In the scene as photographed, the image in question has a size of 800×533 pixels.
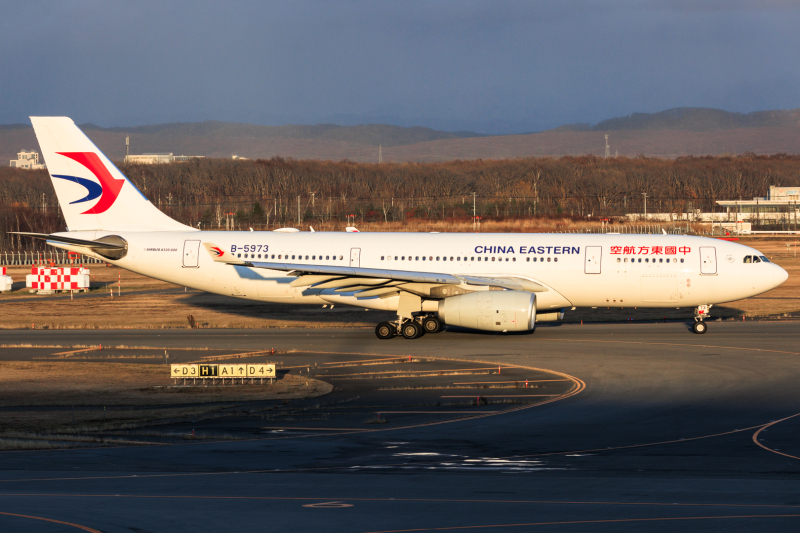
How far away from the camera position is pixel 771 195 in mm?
159500

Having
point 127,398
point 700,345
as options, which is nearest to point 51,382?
point 127,398

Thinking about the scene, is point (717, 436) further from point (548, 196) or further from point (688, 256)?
point (548, 196)

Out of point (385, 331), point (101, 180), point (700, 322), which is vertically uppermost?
point (101, 180)

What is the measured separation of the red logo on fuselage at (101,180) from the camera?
123 ft

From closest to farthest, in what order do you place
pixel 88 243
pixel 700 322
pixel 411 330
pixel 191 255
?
pixel 411 330 < pixel 700 322 < pixel 88 243 < pixel 191 255

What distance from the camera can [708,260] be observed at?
34375 mm

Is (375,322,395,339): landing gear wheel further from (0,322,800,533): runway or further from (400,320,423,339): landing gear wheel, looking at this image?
(0,322,800,533): runway

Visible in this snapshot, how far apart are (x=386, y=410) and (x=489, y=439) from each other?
4339 millimetres

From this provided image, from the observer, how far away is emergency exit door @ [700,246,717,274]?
34.2m

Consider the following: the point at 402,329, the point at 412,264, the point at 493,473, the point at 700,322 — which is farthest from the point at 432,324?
the point at 493,473

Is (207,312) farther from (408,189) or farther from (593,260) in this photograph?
(408,189)

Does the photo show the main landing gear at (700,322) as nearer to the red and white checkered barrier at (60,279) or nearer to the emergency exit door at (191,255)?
the emergency exit door at (191,255)

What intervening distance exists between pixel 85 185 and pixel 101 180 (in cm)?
72

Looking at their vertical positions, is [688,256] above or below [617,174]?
below
